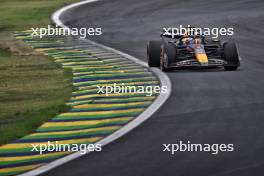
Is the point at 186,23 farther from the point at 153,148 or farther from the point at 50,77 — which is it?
the point at 153,148

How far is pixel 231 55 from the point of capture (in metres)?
20.3

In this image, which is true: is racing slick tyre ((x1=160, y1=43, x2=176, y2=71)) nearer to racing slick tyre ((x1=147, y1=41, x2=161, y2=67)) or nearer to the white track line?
the white track line

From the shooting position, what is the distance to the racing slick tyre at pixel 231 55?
20.3m

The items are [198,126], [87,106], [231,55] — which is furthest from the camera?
[231,55]

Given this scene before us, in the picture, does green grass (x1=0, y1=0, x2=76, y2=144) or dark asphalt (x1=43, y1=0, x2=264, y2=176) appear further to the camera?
green grass (x1=0, y1=0, x2=76, y2=144)

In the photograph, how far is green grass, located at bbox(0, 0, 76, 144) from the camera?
14130 millimetres

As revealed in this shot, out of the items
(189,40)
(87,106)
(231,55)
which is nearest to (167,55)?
(189,40)

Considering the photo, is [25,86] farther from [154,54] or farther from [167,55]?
[154,54]

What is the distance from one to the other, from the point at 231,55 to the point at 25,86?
17.7 ft

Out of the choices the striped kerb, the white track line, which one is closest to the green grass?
the striped kerb

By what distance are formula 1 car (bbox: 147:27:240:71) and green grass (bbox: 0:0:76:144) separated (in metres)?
2.52

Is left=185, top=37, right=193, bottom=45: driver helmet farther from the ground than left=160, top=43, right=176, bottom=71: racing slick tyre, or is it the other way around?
left=185, top=37, right=193, bottom=45: driver helmet

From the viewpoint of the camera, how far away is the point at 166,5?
1454 inches

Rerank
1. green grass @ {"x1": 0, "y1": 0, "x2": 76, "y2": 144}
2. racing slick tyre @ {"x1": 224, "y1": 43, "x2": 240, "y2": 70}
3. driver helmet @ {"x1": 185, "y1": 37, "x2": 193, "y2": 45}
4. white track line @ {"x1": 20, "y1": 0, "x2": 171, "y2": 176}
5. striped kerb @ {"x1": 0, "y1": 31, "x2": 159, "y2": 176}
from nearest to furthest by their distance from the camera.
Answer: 1. white track line @ {"x1": 20, "y1": 0, "x2": 171, "y2": 176}
2. striped kerb @ {"x1": 0, "y1": 31, "x2": 159, "y2": 176}
3. green grass @ {"x1": 0, "y1": 0, "x2": 76, "y2": 144}
4. racing slick tyre @ {"x1": 224, "y1": 43, "x2": 240, "y2": 70}
5. driver helmet @ {"x1": 185, "y1": 37, "x2": 193, "y2": 45}
